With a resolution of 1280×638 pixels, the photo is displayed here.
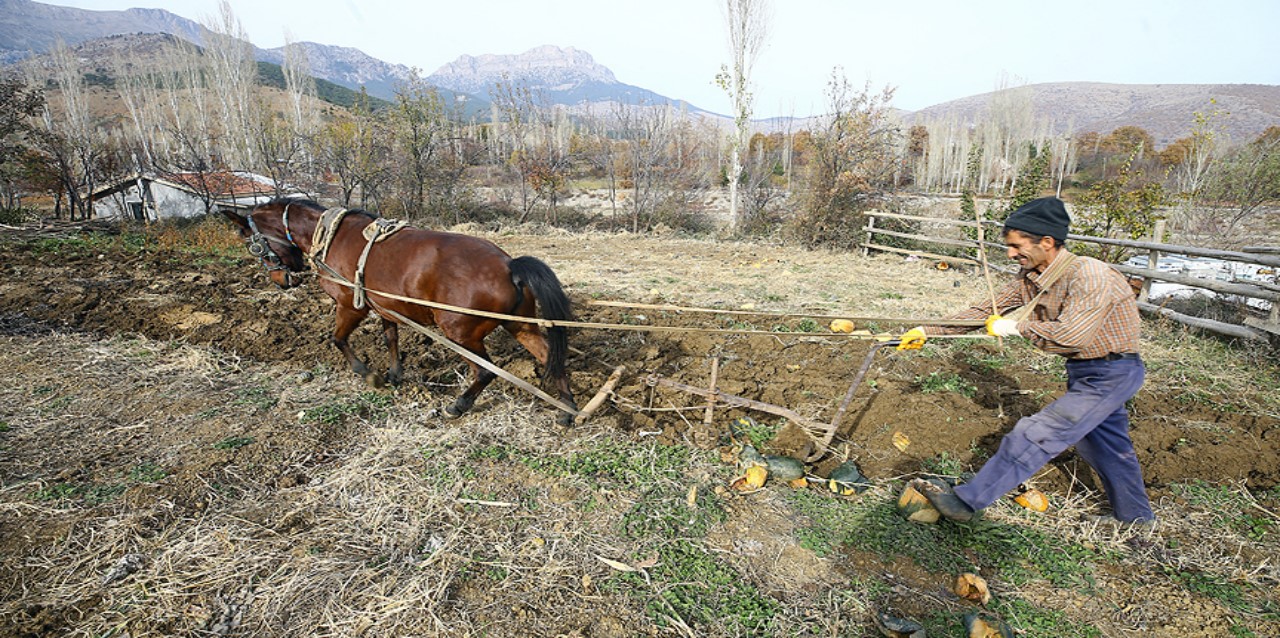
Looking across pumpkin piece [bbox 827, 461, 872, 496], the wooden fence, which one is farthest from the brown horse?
the wooden fence

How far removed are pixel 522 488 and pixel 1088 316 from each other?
9.78 ft

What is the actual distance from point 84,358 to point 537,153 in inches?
631

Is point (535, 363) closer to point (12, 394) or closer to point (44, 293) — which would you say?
point (12, 394)

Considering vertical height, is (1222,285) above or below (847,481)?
above

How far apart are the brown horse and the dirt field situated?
45 centimetres

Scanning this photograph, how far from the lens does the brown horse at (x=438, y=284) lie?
3.83 m

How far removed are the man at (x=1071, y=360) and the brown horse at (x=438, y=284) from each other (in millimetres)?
2379

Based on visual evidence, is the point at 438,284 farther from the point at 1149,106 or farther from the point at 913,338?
the point at 1149,106

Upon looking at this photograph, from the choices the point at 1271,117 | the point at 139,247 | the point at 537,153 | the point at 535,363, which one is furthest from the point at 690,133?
the point at 1271,117

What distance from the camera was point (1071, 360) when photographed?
2.69m

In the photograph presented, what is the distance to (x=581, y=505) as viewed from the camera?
9.78 feet

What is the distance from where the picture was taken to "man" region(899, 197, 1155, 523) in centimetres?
243

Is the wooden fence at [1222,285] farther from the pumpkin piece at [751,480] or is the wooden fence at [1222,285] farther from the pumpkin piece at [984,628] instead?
the pumpkin piece at [984,628]

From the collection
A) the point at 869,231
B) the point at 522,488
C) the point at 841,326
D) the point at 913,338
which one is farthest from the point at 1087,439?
the point at 869,231
